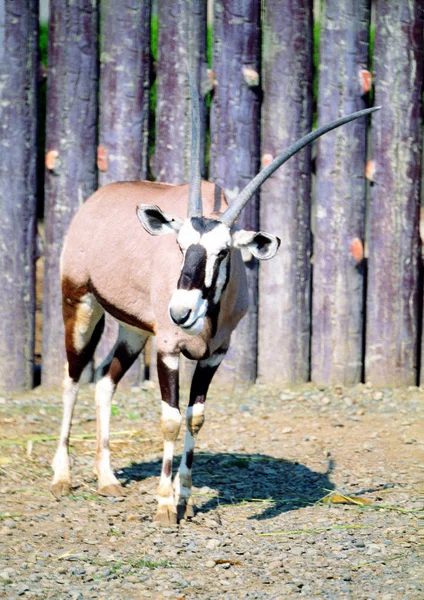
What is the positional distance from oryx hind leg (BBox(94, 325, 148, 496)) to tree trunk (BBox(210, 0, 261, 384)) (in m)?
1.56

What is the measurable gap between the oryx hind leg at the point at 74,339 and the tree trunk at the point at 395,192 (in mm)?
2666

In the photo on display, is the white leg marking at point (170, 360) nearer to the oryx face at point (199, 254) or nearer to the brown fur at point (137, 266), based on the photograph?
the brown fur at point (137, 266)

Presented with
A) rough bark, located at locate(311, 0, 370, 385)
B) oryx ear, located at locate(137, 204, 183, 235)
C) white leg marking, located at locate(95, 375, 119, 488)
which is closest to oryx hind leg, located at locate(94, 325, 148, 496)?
white leg marking, located at locate(95, 375, 119, 488)

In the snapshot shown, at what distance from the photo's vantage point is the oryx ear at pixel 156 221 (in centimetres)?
561

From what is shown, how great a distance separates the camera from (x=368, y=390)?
833 centimetres

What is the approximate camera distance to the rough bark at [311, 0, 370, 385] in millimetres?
8211

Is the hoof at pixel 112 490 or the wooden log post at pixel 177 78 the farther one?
the wooden log post at pixel 177 78

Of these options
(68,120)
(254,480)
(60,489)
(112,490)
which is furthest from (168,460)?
(68,120)

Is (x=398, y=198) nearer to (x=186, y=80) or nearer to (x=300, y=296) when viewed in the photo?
(x=300, y=296)

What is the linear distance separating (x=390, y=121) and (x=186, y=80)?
1633mm

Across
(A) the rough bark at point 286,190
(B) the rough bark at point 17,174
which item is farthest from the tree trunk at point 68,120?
(A) the rough bark at point 286,190

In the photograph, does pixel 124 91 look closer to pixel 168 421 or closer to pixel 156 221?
pixel 156 221

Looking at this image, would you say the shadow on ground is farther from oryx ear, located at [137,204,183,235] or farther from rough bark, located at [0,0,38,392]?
rough bark, located at [0,0,38,392]

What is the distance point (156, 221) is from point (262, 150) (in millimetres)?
2786
